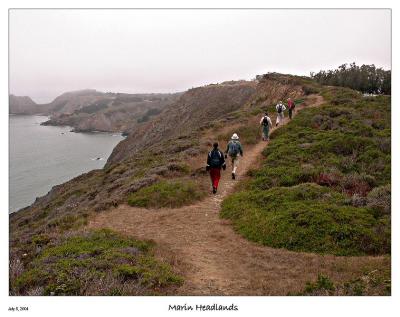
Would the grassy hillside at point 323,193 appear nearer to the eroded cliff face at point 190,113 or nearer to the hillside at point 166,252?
the hillside at point 166,252

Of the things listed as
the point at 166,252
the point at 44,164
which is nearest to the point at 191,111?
the point at 44,164

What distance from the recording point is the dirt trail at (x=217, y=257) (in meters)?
8.69

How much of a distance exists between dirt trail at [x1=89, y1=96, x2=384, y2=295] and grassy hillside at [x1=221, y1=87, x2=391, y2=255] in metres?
0.64

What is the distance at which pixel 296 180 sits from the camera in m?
16.3

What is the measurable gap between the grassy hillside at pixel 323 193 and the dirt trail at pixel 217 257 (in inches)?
25.2

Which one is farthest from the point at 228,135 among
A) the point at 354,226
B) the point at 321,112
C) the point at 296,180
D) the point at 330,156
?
the point at 354,226

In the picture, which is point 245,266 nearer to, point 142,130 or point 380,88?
point 380,88

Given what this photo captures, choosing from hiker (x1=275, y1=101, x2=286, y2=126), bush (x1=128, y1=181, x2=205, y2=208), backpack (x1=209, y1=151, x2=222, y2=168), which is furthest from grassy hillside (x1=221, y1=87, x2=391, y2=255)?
hiker (x1=275, y1=101, x2=286, y2=126)

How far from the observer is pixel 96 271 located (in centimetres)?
870

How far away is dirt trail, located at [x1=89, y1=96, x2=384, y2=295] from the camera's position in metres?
8.69

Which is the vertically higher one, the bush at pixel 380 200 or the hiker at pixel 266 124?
the hiker at pixel 266 124

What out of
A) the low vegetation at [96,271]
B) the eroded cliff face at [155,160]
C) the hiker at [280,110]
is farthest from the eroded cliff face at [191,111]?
the low vegetation at [96,271]

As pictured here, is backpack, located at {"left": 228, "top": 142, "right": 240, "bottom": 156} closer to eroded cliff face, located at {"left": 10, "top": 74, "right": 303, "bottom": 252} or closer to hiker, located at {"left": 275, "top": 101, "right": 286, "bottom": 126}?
eroded cliff face, located at {"left": 10, "top": 74, "right": 303, "bottom": 252}
